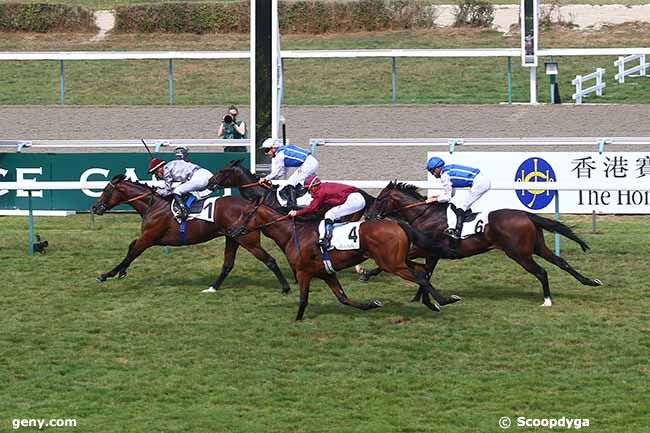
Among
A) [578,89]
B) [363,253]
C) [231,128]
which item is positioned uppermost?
[578,89]

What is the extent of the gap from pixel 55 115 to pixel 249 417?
46.8 ft

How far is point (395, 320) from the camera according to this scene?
38.5 feet

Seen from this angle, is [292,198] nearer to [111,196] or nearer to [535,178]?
[111,196]

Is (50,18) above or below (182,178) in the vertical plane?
above

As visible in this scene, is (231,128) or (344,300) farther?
(231,128)

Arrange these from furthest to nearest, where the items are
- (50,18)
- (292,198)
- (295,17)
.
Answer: (295,17), (50,18), (292,198)

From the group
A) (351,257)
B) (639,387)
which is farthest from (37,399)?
(639,387)

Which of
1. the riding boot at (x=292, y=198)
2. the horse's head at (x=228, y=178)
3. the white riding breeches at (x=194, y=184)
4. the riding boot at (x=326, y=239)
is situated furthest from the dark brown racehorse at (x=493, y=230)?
the white riding breeches at (x=194, y=184)

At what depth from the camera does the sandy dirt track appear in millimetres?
20016

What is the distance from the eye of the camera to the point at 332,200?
12266 millimetres

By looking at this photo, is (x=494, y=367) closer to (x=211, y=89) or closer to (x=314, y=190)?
(x=314, y=190)

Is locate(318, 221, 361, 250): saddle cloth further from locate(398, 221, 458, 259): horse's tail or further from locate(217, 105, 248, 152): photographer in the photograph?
locate(217, 105, 248, 152): photographer

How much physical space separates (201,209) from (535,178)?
4.83 meters

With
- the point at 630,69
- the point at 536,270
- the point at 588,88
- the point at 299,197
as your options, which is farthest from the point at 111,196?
the point at 630,69
